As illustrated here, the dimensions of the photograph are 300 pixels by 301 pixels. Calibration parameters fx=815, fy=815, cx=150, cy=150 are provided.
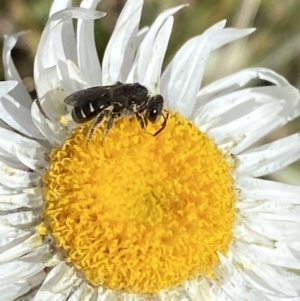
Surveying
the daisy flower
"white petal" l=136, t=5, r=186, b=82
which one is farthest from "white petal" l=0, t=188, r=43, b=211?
"white petal" l=136, t=5, r=186, b=82

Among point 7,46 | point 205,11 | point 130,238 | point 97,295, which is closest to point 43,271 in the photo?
point 97,295

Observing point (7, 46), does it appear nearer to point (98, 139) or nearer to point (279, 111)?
point (98, 139)

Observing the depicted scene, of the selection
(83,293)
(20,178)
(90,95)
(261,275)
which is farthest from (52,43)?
(261,275)

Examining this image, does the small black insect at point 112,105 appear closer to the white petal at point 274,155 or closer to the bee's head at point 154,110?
the bee's head at point 154,110

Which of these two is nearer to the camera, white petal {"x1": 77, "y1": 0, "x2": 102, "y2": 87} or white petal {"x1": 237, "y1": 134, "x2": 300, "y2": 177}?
white petal {"x1": 77, "y1": 0, "x2": 102, "y2": 87}

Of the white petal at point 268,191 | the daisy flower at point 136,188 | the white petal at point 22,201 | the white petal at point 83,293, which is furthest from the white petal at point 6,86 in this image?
the white petal at point 268,191

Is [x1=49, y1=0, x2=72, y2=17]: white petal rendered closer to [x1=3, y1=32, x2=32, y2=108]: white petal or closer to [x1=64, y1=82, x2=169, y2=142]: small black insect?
[x1=3, y1=32, x2=32, y2=108]: white petal
